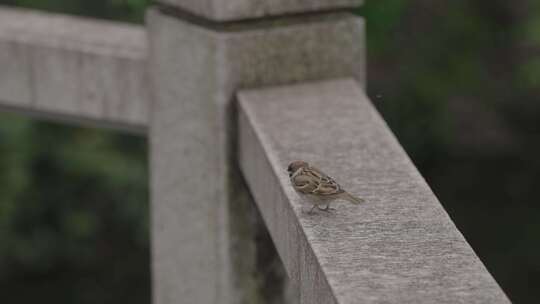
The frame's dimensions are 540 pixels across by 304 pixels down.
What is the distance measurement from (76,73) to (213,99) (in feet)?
2.16

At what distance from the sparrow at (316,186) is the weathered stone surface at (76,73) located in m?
1.25

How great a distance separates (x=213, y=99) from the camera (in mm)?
4008

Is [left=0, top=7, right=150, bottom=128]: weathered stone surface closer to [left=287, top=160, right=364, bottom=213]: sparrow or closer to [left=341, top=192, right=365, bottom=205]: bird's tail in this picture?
[left=287, top=160, right=364, bottom=213]: sparrow

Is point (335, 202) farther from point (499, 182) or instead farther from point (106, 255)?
point (499, 182)

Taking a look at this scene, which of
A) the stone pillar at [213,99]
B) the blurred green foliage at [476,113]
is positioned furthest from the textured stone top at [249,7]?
the blurred green foliage at [476,113]

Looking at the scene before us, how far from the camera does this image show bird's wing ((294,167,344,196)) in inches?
121

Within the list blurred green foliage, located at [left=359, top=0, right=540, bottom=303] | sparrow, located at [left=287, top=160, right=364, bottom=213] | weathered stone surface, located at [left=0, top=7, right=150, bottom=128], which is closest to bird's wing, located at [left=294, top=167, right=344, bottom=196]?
sparrow, located at [left=287, top=160, right=364, bottom=213]

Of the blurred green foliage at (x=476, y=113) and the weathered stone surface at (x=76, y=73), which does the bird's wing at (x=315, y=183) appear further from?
the blurred green foliage at (x=476, y=113)

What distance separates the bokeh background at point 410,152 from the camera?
1077 cm

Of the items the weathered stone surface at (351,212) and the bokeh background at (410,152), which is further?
the bokeh background at (410,152)

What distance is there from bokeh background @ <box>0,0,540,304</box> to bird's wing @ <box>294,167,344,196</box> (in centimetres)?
669

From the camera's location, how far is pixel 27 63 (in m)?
4.50

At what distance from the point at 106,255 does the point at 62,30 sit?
7.62m

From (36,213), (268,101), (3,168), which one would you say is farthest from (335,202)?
(36,213)
